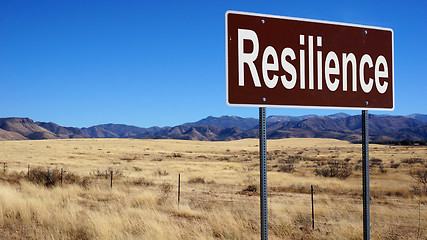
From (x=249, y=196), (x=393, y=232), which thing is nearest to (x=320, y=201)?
(x=249, y=196)

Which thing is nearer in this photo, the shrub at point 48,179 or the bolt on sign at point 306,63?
the bolt on sign at point 306,63

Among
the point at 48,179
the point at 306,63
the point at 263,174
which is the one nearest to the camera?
the point at 263,174

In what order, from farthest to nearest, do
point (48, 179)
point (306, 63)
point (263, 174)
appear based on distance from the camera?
point (48, 179)
point (306, 63)
point (263, 174)

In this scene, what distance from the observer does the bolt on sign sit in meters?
3.30

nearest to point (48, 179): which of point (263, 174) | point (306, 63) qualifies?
point (263, 174)

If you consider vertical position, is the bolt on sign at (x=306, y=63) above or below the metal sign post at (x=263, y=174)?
above

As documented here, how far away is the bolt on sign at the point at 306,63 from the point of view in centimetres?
330

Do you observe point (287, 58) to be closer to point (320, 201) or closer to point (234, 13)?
point (234, 13)

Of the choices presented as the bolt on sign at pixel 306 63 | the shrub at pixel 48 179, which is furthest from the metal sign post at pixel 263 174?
the shrub at pixel 48 179

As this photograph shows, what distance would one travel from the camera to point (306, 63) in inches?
142

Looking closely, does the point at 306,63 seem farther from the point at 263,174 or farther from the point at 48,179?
the point at 48,179

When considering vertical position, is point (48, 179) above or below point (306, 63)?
below

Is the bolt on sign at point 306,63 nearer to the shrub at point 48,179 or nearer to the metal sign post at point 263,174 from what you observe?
the metal sign post at point 263,174

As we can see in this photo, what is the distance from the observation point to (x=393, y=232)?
30.0 feet
